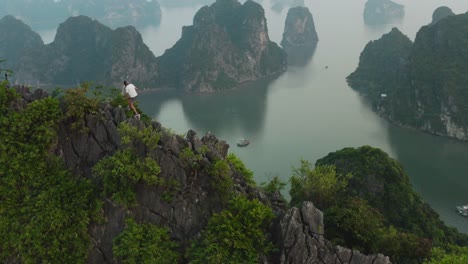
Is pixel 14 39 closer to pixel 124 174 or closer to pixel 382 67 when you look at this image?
pixel 382 67

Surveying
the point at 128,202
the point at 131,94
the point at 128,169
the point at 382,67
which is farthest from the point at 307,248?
the point at 382,67

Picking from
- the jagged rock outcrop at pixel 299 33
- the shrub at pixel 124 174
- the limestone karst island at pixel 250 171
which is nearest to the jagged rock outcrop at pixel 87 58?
the limestone karst island at pixel 250 171

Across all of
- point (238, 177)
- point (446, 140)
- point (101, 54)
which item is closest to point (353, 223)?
point (238, 177)

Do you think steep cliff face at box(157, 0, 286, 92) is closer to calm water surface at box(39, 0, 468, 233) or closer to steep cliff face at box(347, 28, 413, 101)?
calm water surface at box(39, 0, 468, 233)

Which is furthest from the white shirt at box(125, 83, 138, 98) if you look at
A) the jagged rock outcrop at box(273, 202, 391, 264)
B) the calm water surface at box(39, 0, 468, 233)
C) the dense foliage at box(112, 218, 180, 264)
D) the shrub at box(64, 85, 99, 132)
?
the calm water surface at box(39, 0, 468, 233)

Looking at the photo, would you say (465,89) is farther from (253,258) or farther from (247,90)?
(253,258)

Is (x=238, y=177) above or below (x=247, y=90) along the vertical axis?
above

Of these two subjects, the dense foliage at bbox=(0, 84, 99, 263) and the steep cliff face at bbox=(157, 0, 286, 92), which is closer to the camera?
the dense foliage at bbox=(0, 84, 99, 263)
